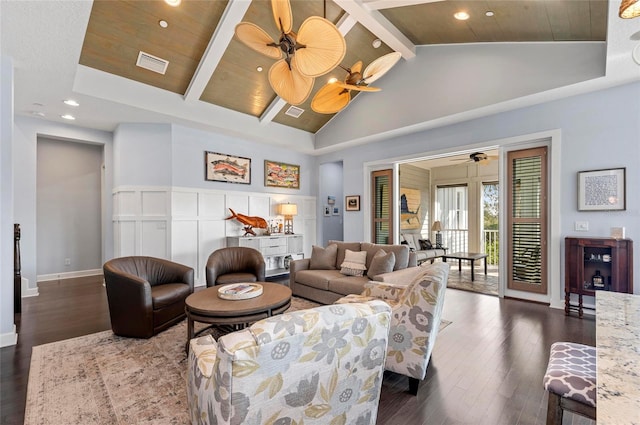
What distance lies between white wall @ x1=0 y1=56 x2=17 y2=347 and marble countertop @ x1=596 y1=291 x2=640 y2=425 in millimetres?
4562

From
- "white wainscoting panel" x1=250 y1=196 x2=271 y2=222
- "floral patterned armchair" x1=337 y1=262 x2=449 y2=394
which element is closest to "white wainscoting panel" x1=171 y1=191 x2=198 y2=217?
"white wainscoting panel" x1=250 y1=196 x2=271 y2=222

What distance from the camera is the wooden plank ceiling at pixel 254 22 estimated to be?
3.48 metres

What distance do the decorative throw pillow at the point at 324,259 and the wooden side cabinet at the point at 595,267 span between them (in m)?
3.18

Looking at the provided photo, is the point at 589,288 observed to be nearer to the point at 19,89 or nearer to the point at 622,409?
the point at 622,409

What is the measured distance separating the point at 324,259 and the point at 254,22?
144 inches

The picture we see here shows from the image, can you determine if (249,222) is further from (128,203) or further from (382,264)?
(382,264)

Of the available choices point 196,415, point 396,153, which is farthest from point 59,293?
point 396,153

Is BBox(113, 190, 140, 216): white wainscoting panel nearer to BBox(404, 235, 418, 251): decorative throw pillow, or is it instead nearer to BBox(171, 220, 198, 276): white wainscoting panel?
BBox(171, 220, 198, 276): white wainscoting panel

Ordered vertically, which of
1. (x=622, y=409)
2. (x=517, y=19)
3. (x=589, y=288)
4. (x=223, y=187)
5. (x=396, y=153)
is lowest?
(x=589, y=288)

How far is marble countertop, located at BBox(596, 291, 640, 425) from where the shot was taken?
62 cm

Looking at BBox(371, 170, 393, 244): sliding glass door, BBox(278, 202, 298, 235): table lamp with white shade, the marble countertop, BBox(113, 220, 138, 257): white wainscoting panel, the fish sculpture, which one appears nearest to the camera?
the marble countertop

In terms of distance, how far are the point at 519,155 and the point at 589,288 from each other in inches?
82.9

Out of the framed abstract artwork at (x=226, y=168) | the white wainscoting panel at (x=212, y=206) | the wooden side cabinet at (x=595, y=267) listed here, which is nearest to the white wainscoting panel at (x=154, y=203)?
the white wainscoting panel at (x=212, y=206)

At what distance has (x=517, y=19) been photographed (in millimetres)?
3686
